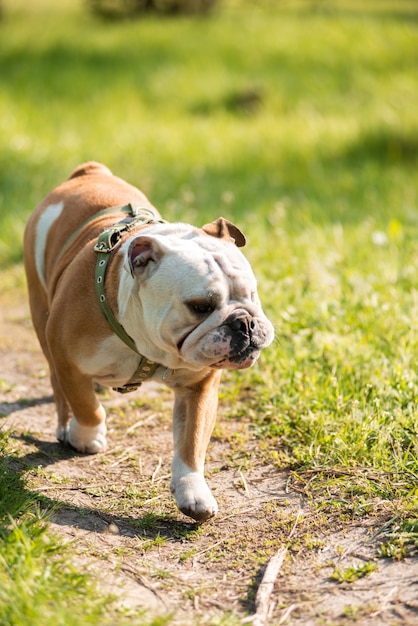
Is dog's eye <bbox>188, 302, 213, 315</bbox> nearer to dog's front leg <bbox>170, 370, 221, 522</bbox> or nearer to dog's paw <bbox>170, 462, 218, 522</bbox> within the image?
dog's front leg <bbox>170, 370, 221, 522</bbox>

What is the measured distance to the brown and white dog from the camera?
10.2 ft

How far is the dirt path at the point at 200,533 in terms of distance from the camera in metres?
2.80

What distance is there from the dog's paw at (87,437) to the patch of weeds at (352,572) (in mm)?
1293

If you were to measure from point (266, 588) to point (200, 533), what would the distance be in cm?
49

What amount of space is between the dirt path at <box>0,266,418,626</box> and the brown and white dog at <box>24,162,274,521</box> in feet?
0.49

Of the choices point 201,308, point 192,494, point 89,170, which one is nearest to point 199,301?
point 201,308

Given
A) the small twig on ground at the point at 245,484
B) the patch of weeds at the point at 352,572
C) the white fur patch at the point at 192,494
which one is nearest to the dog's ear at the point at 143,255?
the white fur patch at the point at 192,494

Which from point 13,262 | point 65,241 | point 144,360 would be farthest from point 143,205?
point 13,262

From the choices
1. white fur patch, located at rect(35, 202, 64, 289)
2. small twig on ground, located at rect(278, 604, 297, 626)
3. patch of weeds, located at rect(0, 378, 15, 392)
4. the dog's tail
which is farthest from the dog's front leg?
the dog's tail

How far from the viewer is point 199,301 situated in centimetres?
309

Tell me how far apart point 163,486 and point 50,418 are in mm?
959

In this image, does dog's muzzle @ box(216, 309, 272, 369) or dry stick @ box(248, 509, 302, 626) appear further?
dog's muzzle @ box(216, 309, 272, 369)

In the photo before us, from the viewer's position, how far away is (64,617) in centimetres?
242

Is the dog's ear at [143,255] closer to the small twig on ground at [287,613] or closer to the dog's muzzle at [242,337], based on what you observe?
the dog's muzzle at [242,337]
